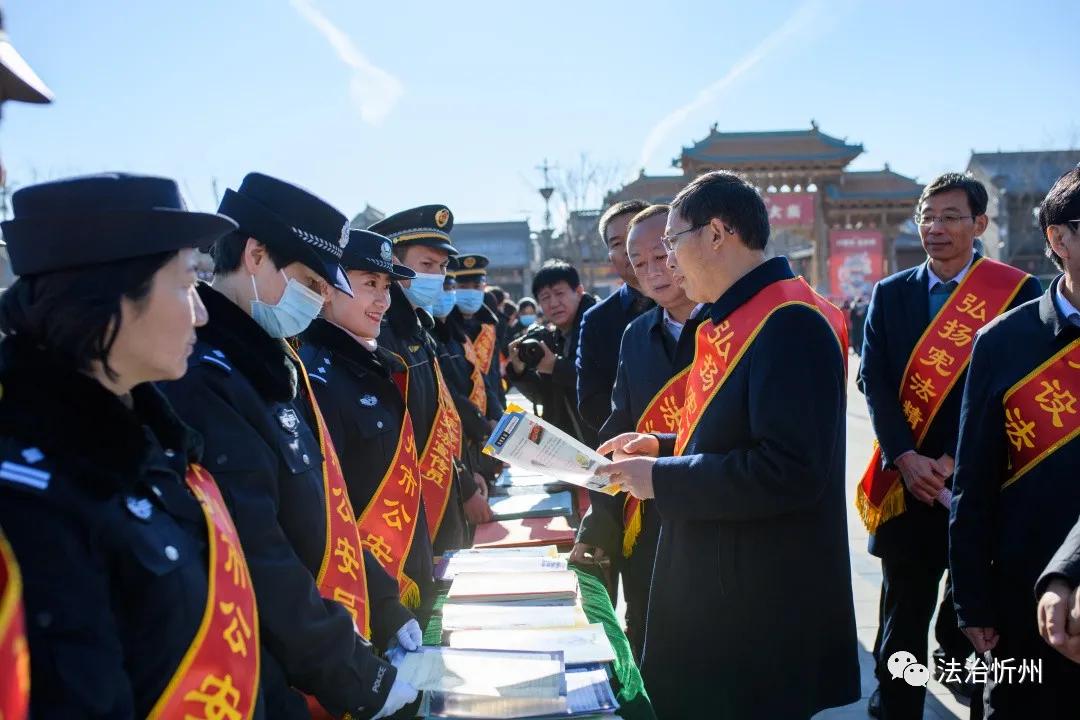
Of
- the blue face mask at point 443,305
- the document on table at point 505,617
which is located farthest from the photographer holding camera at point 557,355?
the document on table at point 505,617

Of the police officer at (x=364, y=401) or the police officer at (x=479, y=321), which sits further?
the police officer at (x=479, y=321)

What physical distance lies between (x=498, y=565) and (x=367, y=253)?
103cm

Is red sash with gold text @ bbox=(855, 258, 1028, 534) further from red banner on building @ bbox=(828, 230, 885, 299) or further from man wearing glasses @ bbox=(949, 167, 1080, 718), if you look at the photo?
red banner on building @ bbox=(828, 230, 885, 299)

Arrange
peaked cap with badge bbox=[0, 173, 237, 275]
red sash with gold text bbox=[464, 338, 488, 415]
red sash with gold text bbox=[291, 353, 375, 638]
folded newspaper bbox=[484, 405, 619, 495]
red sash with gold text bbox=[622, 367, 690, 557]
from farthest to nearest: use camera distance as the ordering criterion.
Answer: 1. red sash with gold text bbox=[464, 338, 488, 415]
2. red sash with gold text bbox=[622, 367, 690, 557]
3. folded newspaper bbox=[484, 405, 619, 495]
4. red sash with gold text bbox=[291, 353, 375, 638]
5. peaked cap with badge bbox=[0, 173, 237, 275]

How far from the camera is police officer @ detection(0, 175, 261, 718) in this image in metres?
0.95

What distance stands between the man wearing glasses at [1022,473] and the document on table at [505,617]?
3.39 feet

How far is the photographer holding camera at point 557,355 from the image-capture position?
4422 mm

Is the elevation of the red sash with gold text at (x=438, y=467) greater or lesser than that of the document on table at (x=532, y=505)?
greater

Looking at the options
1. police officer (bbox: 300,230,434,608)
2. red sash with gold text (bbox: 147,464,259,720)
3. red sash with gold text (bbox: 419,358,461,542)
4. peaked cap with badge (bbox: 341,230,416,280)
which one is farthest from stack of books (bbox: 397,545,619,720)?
peaked cap with badge (bbox: 341,230,416,280)

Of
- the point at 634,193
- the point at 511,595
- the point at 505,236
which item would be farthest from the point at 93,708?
the point at 505,236

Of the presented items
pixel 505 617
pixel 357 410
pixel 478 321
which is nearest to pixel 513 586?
pixel 505 617

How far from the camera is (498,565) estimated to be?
7.57ft

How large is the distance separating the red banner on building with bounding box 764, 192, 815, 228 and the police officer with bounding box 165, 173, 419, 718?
27478 millimetres

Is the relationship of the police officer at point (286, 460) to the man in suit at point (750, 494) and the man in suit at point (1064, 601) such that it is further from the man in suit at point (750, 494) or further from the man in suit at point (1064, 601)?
the man in suit at point (1064, 601)
